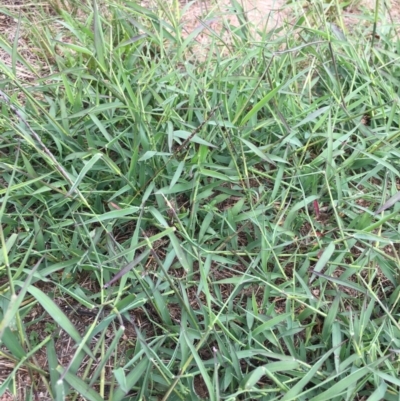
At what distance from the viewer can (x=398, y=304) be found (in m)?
1.25

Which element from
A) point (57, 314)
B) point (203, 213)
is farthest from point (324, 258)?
point (57, 314)

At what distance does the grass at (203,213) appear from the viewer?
3.61 feet

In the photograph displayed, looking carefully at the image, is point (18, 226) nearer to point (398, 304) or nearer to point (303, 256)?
point (303, 256)

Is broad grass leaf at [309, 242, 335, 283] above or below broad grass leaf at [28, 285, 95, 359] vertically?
below

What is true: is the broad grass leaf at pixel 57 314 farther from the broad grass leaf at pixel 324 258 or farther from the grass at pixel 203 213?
the broad grass leaf at pixel 324 258

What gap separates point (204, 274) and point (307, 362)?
35 centimetres

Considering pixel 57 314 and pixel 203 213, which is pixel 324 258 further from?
pixel 57 314

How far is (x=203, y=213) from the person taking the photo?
4.42ft

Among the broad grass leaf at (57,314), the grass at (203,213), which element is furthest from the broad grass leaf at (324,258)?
the broad grass leaf at (57,314)

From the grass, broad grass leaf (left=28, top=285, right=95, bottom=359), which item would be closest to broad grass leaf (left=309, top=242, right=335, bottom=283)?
the grass

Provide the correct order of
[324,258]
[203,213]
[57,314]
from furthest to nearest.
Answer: [203,213] < [324,258] < [57,314]

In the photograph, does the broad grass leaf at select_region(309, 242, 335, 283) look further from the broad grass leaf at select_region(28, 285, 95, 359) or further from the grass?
the broad grass leaf at select_region(28, 285, 95, 359)

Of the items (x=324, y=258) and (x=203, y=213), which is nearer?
(x=324, y=258)

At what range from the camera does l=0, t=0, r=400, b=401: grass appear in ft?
3.61
